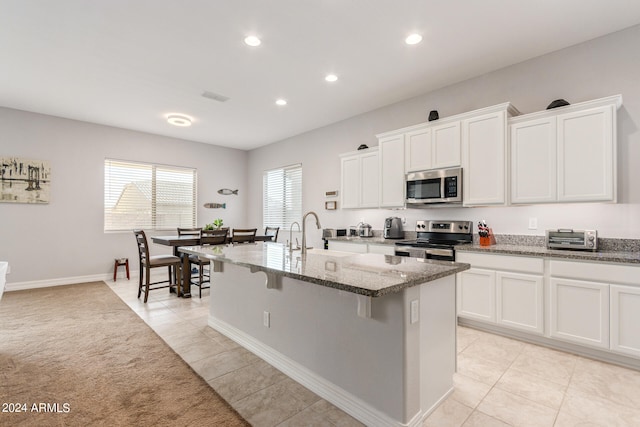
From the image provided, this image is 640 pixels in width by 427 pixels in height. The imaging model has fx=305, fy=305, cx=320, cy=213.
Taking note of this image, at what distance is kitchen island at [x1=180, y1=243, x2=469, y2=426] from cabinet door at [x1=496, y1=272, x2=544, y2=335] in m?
1.20

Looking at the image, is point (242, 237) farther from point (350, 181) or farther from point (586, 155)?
point (586, 155)

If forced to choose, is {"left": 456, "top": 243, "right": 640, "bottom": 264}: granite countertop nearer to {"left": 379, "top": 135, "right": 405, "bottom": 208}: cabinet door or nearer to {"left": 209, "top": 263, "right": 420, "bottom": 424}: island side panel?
{"left": 379, "top": 135, "right": 405, "bottom": 208}: cabinet door

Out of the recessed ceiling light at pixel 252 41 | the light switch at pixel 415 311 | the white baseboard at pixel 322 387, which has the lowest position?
the white baseboard at pixel 322 387

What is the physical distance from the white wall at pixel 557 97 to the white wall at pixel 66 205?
451cm

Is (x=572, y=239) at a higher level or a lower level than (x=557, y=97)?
lower

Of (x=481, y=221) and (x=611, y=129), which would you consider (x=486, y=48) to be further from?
(x=481, y=221)

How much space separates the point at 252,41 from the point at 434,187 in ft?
8.31

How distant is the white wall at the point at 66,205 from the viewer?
4855mm

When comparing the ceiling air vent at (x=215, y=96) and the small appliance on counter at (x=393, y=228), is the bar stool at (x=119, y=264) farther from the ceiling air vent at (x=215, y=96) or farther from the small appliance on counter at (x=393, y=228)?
the small appliance on counter at (x=393, y=228)

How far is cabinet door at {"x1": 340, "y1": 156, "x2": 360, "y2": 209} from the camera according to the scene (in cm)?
469

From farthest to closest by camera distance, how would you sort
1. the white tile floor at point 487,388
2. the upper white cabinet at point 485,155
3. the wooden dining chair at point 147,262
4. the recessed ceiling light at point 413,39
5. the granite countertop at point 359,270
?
the wooden dining chair at point 147,262 < the upper white cabinet at point 485,155 < the recessed ceiling light at point 413,39 < the white tile floor at point 487,388 < the granite countertop at point 359,270

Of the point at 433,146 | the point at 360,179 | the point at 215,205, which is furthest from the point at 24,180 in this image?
the point at 433,146

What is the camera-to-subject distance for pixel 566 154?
2.79 m

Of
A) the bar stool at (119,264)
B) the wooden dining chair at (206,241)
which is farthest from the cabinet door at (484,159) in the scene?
the bar stool at (119,264)
